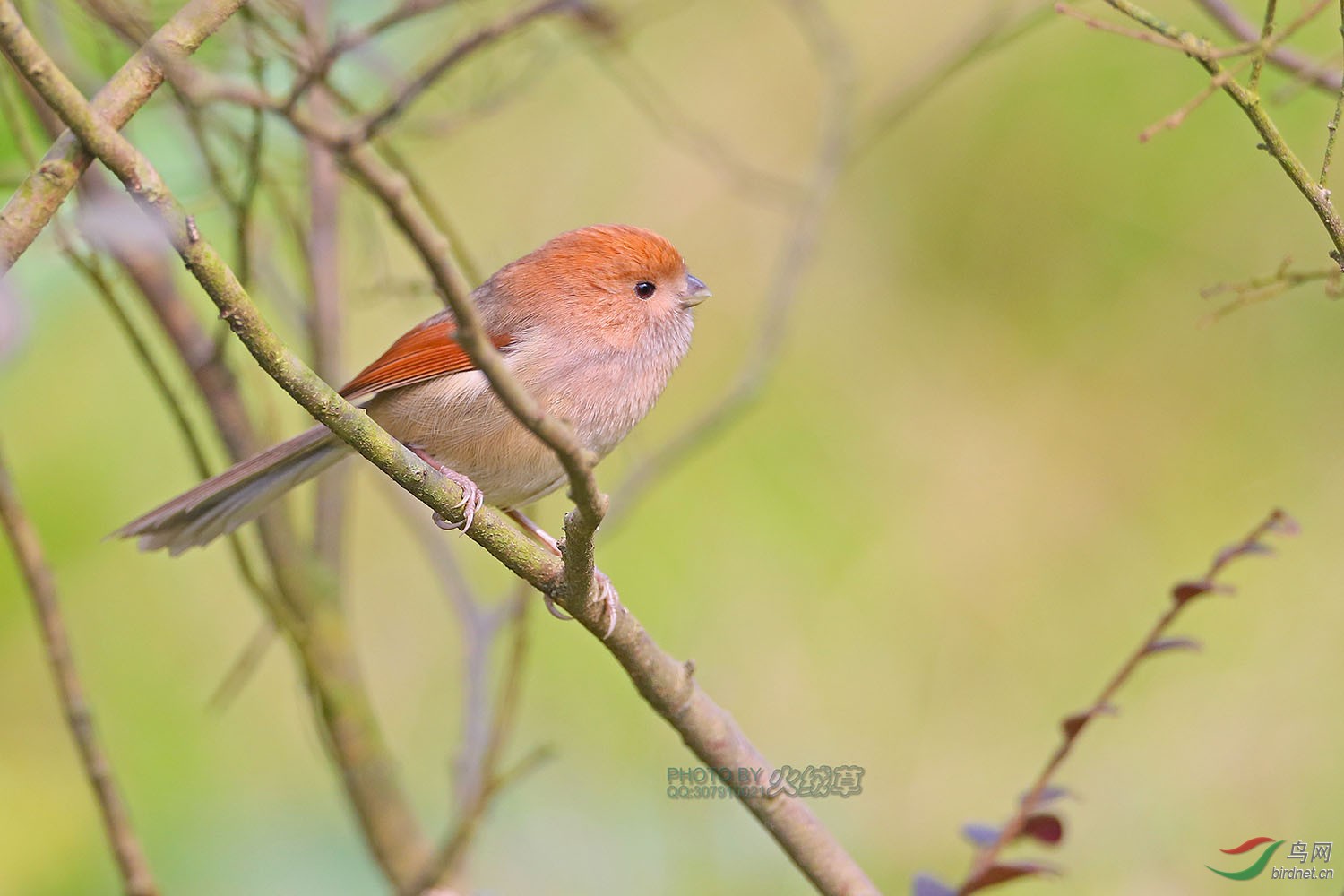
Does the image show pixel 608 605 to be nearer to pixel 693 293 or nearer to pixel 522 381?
pixel 522 381

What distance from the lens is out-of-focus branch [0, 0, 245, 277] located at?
1.96 m

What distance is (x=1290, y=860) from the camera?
4.08 metres

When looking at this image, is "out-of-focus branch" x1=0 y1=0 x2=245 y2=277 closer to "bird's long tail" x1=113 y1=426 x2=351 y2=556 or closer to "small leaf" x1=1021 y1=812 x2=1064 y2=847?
"bird's long tail" x1=113 y1=426 x2=351 y2=556

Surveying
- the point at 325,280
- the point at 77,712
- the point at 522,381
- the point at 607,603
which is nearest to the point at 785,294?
the point at 522,381

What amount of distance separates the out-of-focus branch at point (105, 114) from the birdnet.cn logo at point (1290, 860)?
3035mm

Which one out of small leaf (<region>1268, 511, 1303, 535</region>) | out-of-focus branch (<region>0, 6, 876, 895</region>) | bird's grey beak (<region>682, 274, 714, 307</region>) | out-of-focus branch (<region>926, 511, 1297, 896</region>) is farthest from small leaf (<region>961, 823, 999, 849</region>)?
bird's grey beak (<region>682, 274, 714, 307</region>)

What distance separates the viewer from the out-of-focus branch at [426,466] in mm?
1750

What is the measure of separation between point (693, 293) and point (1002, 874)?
6.47 feet

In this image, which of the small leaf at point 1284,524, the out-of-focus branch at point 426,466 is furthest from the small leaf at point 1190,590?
the out-of-focus branch at point 426,466

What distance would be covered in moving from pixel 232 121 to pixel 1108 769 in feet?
13.5

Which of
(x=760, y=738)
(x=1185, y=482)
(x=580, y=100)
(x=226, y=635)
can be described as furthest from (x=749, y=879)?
(x=580, y=100)

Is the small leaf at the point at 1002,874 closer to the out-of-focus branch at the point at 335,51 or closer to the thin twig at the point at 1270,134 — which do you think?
the thin twig at the point at 1270,134

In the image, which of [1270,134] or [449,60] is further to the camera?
[449,60]

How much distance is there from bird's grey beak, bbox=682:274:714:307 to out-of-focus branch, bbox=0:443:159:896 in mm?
1803
